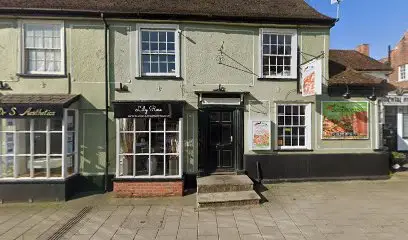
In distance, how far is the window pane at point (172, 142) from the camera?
864cm

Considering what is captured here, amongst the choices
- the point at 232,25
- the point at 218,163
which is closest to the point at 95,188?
the point at 218,163

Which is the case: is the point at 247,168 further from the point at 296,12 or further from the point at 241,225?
the point at 296,12

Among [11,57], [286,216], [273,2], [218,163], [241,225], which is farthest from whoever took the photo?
[273,2]

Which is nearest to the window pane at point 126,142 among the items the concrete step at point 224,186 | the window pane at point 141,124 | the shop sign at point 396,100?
the window pane at point 141,124

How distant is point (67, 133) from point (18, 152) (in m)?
1.45

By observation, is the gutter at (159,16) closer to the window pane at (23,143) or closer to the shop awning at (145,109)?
the shop awning at (145,109)

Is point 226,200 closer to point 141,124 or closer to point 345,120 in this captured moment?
point 141,124

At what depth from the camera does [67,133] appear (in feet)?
27.5

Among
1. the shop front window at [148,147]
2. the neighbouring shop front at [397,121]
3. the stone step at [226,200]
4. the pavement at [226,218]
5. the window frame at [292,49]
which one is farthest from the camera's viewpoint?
the neighbouring shop front at [397,121]

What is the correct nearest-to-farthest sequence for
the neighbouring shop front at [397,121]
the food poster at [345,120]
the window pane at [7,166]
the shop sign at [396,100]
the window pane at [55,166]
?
the window pane at [7,166]
the window pane at [55,166]
the food poster at [345,120]
the shop sign at [396,100]
the neighbouring shop front at [397,121]

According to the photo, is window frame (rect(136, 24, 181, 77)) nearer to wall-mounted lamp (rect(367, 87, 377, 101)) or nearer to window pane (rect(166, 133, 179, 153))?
window pane (rect(166, 133, 179, 153))

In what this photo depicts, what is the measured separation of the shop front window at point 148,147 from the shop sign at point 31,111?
69.5 inches

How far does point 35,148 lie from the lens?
822cm

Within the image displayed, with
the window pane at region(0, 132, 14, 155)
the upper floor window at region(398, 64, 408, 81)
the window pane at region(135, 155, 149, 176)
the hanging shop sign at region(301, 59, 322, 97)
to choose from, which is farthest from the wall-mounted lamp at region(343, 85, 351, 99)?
the upper floor window at region(398, 64, 408, 81)
